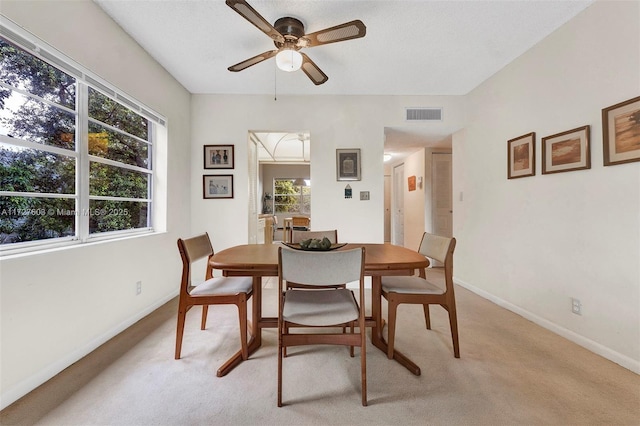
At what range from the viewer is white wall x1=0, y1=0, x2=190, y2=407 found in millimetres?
1398

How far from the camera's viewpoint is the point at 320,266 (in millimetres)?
1319

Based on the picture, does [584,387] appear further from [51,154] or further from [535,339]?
[51,154]

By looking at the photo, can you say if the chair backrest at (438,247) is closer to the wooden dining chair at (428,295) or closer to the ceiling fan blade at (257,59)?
the wooden dining chair at (428,295)

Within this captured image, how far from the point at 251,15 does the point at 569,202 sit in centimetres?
277

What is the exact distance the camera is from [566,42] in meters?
2.09

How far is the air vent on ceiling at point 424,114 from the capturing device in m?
3.48

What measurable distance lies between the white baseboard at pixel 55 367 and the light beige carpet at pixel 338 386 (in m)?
0.05

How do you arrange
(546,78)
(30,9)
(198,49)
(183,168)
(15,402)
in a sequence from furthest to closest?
(183,168), (198,49), (546,78), (30,9), (15,402)

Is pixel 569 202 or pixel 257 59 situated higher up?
pixel 257 59

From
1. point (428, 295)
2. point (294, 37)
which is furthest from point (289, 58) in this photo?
point (428, 295)

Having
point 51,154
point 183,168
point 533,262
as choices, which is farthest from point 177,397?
point 533,262

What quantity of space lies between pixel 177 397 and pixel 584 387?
2370mm

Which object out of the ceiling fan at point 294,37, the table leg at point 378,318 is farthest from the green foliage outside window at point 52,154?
the table leg at point 378,318

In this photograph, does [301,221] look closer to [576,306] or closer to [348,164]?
[348,164]
